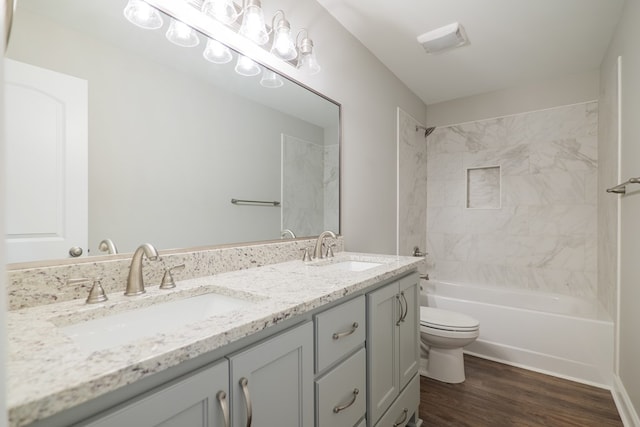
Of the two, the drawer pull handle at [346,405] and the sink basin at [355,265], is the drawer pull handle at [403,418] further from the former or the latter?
the sink basin at [355,265]

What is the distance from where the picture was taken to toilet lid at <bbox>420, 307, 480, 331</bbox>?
2031 millimetres

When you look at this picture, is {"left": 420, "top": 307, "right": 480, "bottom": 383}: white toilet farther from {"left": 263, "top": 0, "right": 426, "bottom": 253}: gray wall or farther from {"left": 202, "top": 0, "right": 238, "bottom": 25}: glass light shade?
{"left": 202, "top": 0, "right": 238, "bottom": 25}: glass light shade

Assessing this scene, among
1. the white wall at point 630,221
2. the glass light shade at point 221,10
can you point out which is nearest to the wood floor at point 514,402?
the white wall at point 630,221

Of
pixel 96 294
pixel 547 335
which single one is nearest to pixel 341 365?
pixel 96 294

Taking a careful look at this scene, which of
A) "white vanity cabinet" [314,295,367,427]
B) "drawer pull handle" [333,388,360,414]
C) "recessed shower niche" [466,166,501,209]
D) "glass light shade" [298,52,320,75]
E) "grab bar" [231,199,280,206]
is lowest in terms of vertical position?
"drawer pull handle" [333,388,360,414]

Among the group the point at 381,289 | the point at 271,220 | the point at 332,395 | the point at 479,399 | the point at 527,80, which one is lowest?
the point at 479,399

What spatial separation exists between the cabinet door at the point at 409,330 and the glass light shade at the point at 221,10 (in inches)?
54.9

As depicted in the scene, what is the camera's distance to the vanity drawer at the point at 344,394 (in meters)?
0.93

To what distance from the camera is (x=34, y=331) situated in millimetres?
624

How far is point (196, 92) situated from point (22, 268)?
2.69ft

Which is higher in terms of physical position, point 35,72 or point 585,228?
point 35,72

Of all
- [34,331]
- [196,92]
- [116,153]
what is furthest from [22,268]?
[196,92]

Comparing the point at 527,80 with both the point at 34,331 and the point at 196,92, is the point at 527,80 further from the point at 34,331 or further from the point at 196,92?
the point at 34,331

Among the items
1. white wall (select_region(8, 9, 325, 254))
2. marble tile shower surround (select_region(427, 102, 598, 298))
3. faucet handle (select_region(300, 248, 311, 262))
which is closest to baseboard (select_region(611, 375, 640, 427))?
marble tile shower surround (select_region(427, 102, 598, 298))
